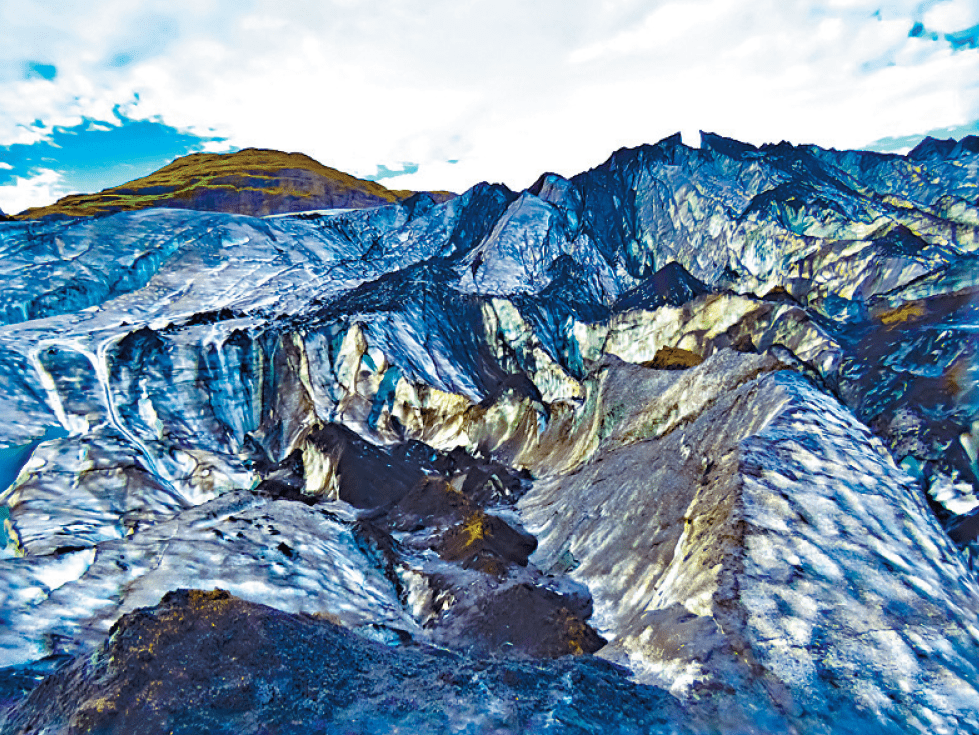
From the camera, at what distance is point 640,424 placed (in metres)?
18.3

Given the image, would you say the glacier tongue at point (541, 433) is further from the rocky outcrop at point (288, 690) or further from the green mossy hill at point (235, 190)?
the green mossy hill at point (235, 190)

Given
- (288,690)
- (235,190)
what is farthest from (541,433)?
(235,190)

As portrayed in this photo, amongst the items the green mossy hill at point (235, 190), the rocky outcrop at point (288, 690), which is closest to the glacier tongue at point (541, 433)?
the rocky outcrop at point (288, 690)

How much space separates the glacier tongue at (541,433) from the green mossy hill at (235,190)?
24.2ft

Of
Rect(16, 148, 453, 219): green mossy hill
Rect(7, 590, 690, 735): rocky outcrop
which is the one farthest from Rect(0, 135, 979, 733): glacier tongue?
Rect(16, 148, 453, 219): green mossy hill

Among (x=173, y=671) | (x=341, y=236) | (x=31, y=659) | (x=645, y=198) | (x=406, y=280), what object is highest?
(x=645, y=198)

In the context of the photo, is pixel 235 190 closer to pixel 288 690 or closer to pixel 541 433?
pixel 541 433

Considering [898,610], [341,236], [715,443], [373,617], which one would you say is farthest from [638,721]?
[341,236]

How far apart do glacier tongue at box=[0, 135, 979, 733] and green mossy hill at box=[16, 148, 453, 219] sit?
737cm

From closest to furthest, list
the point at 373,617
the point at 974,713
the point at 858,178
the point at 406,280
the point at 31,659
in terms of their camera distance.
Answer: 1. the point at 974,713
2. the point at 31,659
3. the point at 373,617
4. the point at 406,280
5. the point at 858,178

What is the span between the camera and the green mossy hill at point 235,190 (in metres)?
42.1

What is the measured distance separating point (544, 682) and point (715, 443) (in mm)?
8485

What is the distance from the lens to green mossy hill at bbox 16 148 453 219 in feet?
138

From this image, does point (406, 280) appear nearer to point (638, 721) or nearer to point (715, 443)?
point (715, 443)
